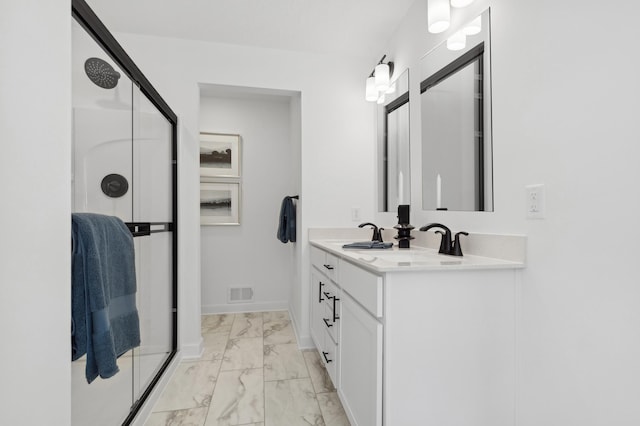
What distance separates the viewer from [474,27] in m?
1.44

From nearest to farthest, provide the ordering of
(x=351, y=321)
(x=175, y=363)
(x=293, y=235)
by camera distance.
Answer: (x=351, y=321) → (x=175, y=363) → (x=293, y=235)

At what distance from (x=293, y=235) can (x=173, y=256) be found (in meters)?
0.98

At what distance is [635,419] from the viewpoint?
0.85 metres

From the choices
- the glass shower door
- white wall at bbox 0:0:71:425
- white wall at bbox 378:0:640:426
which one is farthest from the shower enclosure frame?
white wall at bbox 378:0:640:426

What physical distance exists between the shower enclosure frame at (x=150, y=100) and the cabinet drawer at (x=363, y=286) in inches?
43.6

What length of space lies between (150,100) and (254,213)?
1739 millimetres

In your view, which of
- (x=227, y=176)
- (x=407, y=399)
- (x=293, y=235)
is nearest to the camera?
(x=407, y=399)

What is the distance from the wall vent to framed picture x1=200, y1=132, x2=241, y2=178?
121 cm

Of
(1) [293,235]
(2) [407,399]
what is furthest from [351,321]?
(1) [293,235]

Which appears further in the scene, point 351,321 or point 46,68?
point 351,321

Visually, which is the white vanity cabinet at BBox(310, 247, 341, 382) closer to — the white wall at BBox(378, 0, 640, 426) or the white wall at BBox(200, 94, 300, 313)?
the white wall at BBox(378, 0, 640, 426)

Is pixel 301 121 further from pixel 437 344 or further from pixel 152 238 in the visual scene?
pixel 437 344

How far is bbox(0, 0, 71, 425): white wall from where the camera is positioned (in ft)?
1.94

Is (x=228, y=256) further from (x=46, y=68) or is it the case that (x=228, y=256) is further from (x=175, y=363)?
(x=46, y=68)
